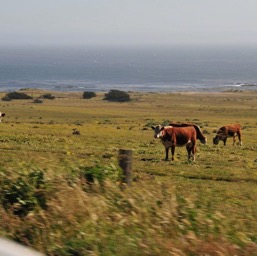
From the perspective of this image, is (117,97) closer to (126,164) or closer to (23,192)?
(126,164)

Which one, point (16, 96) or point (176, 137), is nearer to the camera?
point (176, 137)

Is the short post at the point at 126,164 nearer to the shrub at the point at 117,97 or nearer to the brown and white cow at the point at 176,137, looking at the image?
the brown and white cow at the point at 176,137

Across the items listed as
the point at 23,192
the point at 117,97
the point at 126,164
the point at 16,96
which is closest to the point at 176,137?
the point at 126,164

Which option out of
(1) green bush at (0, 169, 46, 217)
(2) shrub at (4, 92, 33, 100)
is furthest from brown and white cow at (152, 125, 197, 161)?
(2) shrub at (4, 92, 33, 100)

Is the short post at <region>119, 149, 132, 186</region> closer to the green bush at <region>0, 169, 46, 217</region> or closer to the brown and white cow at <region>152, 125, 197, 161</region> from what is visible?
the green bush at <region>0, 169, 46, 217</region>

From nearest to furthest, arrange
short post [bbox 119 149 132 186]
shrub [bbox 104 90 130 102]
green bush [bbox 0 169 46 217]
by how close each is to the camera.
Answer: green bush [bbox 0 169 46 217]
short post [bbox 119 149 132 186]
shrub [bbox 104 90 130 102]

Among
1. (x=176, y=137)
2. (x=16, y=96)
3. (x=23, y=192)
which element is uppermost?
(x=23, y=192)

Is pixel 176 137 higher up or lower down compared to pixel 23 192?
lower down

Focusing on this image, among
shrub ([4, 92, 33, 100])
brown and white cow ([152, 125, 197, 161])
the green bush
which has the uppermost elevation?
the green bush

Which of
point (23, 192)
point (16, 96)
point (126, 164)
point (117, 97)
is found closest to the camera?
point (23, 192)

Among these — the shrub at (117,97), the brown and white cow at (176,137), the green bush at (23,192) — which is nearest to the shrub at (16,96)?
the shrub at (117,97)

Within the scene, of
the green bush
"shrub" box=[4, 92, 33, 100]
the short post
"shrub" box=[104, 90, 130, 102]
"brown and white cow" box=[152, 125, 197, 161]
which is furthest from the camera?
"shrub" box=[104, 90, 130, 102]

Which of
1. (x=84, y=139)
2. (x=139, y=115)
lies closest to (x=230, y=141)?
(x=84, y=139)

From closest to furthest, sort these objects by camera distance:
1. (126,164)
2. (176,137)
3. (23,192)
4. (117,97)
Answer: (23,192)
(126,164)
(176,137)
(117,97)
